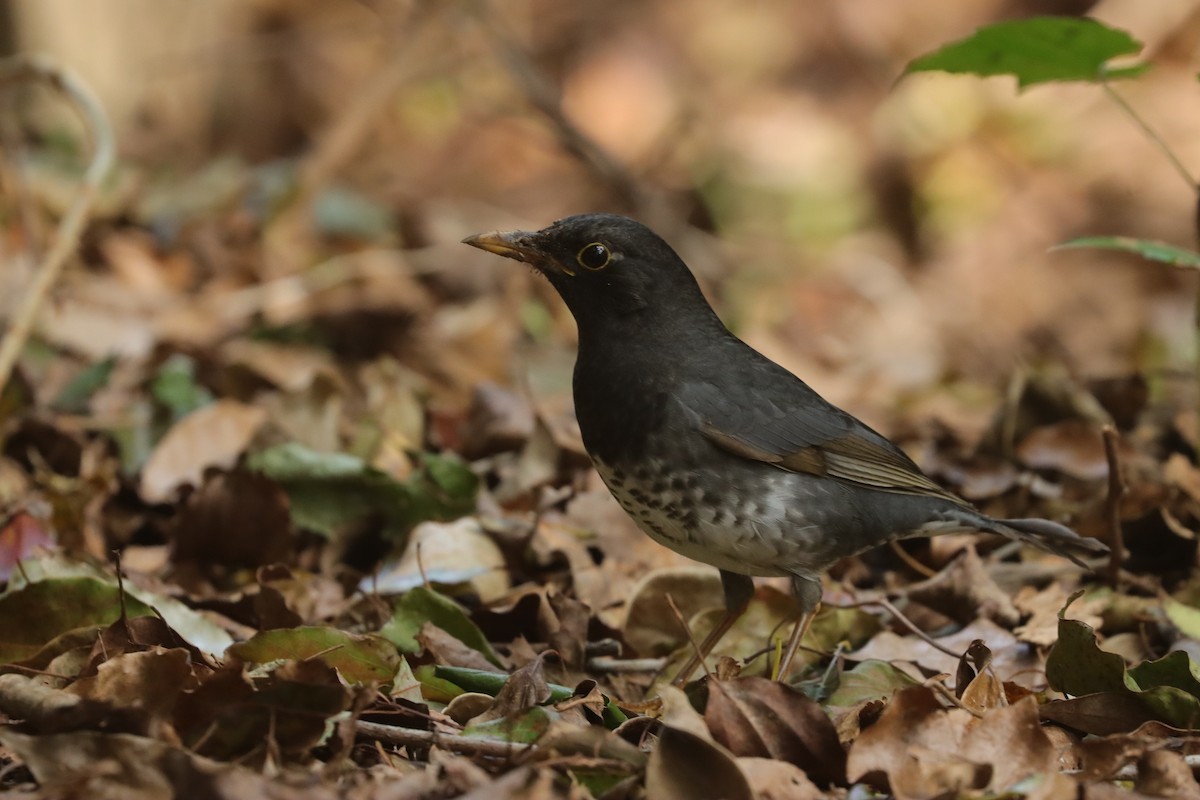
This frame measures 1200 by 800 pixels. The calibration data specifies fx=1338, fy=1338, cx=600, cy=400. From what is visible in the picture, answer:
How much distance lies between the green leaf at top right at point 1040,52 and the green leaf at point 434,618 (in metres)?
2.28

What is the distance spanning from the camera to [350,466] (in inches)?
191

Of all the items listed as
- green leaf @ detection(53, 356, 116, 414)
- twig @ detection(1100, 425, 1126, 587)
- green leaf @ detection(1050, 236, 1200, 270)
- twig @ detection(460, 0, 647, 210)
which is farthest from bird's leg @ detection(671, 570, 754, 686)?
twig @ detection(460, 0, 647, 210)

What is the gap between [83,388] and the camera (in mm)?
5719

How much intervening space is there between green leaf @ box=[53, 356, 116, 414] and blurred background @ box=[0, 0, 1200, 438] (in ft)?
0.87

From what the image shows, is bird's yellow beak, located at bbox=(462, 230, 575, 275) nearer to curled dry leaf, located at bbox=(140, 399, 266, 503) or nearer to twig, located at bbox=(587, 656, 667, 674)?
twig, located at bbox=(587, 656, 667, 674)

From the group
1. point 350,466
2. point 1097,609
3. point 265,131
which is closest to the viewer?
point 1097,609

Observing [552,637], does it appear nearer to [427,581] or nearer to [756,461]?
[427,581]

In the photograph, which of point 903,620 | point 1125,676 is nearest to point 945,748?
point 1125,676

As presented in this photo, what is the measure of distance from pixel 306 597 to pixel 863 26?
10911 millimetres

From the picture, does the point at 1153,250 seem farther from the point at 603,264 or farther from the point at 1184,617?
the point at 603,264

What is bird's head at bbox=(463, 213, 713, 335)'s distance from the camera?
4227 mm

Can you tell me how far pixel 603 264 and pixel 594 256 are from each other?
0.13 ft

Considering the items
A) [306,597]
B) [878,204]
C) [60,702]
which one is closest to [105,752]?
[60,702]

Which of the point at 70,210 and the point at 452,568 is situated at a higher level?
the point at 70,210
